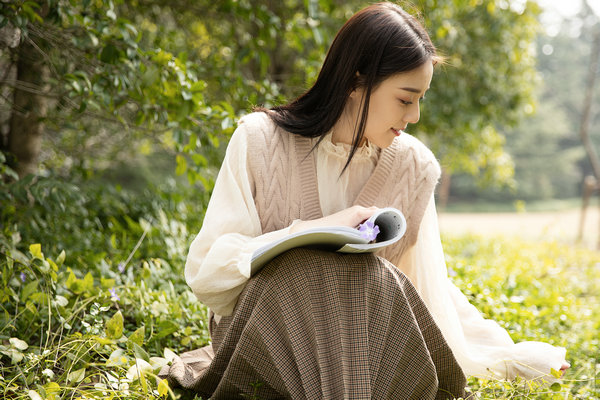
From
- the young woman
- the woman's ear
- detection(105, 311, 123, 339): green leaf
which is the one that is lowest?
detection(105, 311, 123, 339): green leaf

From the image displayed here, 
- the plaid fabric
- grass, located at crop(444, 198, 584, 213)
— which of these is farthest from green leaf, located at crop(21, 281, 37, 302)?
grass, located at crop(444, 198, 584, 213)

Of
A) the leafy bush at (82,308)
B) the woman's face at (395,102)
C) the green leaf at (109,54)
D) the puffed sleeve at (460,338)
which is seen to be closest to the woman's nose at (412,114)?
the woman's face at (395,102)

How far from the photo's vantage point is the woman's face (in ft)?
6.39

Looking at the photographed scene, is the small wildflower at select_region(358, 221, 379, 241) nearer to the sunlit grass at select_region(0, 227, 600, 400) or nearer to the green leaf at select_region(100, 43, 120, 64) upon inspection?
the sunlit grass at select_region(0, 227, 600, 400)

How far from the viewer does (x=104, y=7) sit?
9.62 ft

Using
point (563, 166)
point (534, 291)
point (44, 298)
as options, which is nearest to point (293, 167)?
point (44, 298)

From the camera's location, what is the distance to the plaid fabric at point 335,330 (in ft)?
5.37

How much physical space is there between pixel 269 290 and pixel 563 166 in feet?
89.4

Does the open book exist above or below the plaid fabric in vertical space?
above

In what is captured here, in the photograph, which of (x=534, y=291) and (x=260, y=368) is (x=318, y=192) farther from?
(x=534, y=291)

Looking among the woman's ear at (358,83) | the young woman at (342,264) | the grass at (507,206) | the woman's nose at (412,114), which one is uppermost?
the woman's ear at (358,83)

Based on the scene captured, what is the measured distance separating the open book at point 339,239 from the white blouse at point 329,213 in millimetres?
106

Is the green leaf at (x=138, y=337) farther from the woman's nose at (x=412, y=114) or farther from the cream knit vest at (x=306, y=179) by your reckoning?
the woman's nose at (x=412, y=114)

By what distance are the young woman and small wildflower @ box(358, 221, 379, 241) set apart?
70 mm
